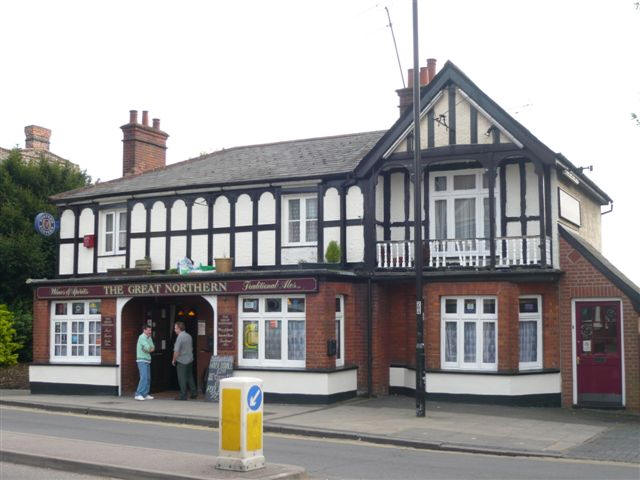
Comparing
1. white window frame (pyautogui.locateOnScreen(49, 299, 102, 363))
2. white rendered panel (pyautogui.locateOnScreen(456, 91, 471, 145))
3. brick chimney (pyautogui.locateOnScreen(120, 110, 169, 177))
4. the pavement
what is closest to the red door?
the pavement

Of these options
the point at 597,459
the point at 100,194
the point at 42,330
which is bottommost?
the point at 597,459

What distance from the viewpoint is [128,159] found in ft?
87.6

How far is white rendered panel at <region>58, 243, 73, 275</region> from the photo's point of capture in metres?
24.0

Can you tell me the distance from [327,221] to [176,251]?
4537 mm

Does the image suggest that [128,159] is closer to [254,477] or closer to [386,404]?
[386,404]

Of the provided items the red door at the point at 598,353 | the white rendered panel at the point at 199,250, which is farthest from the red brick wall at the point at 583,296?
the white rendered panel at the point at 199,250

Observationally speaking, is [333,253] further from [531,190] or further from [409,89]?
[409,89]

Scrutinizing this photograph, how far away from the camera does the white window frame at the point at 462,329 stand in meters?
18.8

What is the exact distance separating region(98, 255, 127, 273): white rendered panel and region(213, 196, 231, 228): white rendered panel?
3182 millimetres

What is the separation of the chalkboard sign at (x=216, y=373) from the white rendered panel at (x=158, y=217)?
474 cm

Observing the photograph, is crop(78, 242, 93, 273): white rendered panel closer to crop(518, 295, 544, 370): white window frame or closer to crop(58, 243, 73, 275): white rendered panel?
crop(58, 243, 73, 275): white rendered panel

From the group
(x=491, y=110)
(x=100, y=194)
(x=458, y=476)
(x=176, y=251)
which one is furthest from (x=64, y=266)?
(x=458, y=476)

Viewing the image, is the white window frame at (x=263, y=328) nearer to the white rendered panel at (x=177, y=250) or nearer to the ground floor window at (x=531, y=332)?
the white rendered panel at (x=177, y=250)

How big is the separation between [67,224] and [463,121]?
12158 mm
